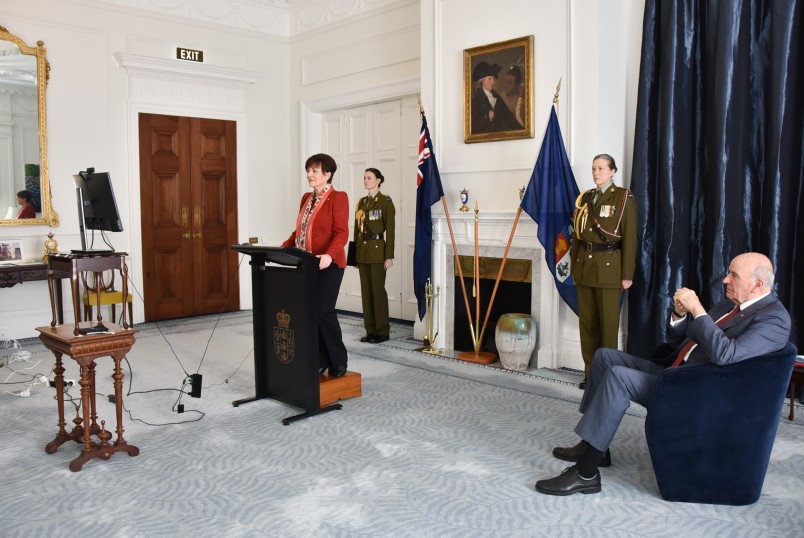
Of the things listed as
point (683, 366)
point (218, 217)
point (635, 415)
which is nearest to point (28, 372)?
point (218, 217)

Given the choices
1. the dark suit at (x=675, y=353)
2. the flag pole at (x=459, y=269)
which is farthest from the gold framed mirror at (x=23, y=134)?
the dark suit at (x=675, y=353)

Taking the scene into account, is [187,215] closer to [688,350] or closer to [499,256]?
[499,256]

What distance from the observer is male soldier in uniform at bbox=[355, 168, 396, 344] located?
19.7 feet

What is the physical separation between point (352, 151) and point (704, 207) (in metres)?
4.05

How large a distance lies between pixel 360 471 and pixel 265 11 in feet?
20.6

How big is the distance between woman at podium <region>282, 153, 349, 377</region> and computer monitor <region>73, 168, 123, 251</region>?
139 cm

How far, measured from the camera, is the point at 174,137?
7.26 meters

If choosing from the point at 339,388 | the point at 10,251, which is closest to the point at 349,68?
the point at 10,251

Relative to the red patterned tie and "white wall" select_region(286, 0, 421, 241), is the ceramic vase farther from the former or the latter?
"white wall" select_region(286, 0, 421, 241)

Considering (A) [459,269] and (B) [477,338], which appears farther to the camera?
(A) [459,269]

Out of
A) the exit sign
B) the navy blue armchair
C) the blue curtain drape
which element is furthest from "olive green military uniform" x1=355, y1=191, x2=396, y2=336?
the navy blue armchair

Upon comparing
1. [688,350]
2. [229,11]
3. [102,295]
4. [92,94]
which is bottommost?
[102,295]

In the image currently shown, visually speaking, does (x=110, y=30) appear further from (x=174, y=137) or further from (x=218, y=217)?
(x=218, y=217)

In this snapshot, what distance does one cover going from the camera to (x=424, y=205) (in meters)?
5.68
